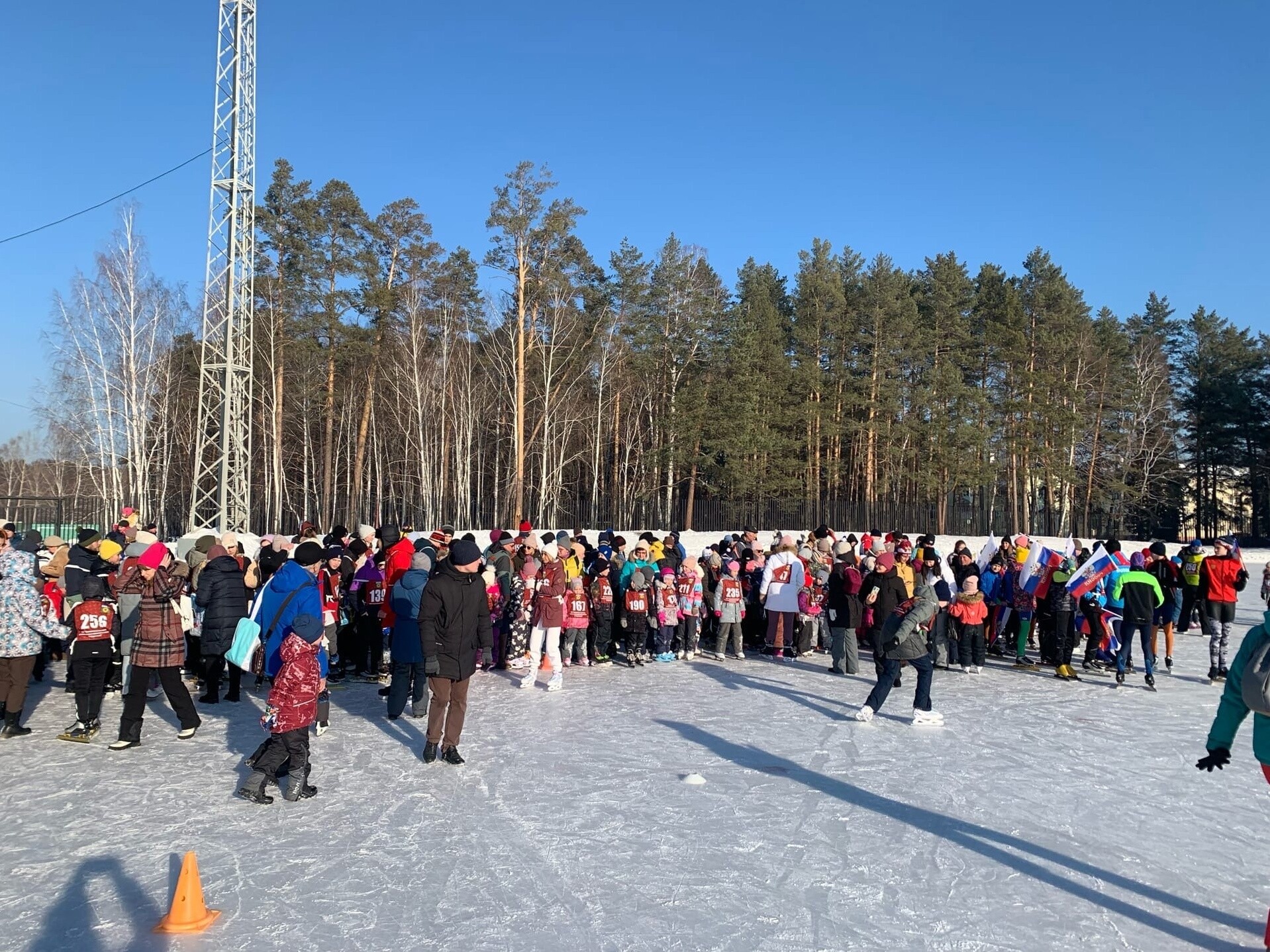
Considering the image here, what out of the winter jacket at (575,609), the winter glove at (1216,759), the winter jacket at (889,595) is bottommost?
the winter jacket at (575,609)

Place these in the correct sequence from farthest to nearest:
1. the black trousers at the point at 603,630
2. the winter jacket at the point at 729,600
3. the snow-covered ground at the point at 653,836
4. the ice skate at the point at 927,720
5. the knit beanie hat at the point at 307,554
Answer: the winter jacket at the point at 729,600, the black trousers at the point at 603,630, the ice skate at the point at 927,720, the knit beanie hat at the point at 307,554, the snow-covered ground at the point at 653,836

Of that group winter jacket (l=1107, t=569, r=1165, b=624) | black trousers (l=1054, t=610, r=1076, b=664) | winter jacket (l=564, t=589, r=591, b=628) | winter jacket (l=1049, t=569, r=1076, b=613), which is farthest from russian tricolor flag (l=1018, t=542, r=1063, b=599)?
winter jacket (l=564, t=589, r=591, b=628)

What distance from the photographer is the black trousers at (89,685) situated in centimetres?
834

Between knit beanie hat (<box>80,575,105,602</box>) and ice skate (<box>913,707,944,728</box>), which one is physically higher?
knit beanie hat (<box>80,575,105,602</box>)

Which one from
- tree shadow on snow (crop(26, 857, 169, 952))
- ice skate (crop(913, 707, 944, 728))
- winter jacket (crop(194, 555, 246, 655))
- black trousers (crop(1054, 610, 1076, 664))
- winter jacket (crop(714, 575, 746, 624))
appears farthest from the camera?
winter jacket (crop(714, 575, 746, 624))

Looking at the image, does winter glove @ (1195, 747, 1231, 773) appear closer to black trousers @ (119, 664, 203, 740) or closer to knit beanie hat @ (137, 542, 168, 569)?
black trousers @ (119, 664, 203, 740)

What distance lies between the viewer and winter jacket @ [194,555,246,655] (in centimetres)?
891

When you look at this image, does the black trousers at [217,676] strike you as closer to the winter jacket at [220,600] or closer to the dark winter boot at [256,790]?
the winter jacket at [220,600]

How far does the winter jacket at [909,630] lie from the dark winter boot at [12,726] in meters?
8.62

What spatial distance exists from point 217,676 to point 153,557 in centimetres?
248

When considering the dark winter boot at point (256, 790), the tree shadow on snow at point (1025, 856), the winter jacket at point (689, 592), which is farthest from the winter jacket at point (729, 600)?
the dark winter boot at point (256, 790)

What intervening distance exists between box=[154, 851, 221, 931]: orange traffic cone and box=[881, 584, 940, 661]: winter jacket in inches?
264

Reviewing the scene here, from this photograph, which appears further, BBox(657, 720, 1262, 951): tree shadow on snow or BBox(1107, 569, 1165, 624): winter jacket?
BBox(1107, 569, 1165, 624): winter jacket

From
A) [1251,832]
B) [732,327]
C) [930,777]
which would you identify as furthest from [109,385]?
[1251,832]
